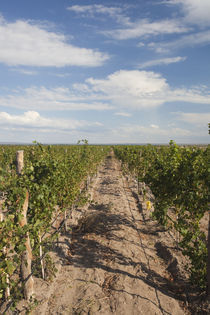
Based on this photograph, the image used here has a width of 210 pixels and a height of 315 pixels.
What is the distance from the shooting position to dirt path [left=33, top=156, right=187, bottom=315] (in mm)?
→ 4691

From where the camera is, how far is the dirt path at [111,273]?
4.69 metres

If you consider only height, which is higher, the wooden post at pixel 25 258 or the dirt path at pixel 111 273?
the wooden post at pixel 25 258

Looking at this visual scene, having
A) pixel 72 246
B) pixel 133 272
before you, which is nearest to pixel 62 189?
pixel 72 246

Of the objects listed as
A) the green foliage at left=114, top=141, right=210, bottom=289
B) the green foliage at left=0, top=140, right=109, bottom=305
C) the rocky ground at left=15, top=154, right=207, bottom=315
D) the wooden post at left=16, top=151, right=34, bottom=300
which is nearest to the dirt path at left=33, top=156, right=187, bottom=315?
the rocky ground at left=15, top=154, right=207, bottom=315

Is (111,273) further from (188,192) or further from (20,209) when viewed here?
(20,209)

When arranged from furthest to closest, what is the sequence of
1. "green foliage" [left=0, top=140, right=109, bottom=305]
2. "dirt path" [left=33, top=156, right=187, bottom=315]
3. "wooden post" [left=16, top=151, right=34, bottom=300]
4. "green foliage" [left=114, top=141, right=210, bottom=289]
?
"green foliage" [left=114, top=141, right=210, bottom=289] < "dirt path" [left=33, top=156, right=187, bottom=315] < "wooden post" [left=16, top=151, right=34, bottom=300] < "green foliage" [left=0, top=140, right=109, bottom=305]

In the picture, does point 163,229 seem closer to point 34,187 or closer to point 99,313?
point 99,313

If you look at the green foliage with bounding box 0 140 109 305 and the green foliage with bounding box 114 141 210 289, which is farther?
the green foliage with bounding box 114 141 210 289

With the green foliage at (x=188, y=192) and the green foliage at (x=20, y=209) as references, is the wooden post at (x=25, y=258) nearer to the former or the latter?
the green foliage at (x=20, y=209)

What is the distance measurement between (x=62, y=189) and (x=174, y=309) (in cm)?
479

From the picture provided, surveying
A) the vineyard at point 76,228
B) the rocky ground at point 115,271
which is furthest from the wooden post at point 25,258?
the rocky ground at point 115,271

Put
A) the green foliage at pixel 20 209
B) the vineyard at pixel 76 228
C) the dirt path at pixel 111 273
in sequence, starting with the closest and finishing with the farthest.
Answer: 1. the green foliage at pixel 20 209
2. the vineyard at pixel 76 228
3. the dirt path at pixel 111 273

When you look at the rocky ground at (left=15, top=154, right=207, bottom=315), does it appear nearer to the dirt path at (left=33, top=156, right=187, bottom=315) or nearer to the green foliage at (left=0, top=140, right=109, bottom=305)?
the dirt path at (left=33, top=156, right=187, bottom=315)

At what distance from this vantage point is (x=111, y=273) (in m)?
5.84
